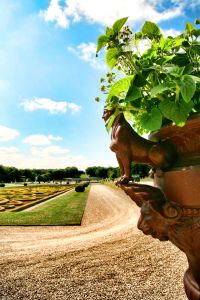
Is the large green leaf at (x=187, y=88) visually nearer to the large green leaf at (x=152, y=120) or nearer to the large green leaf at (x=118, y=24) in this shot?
the large green leaf at (x=152, y=120)

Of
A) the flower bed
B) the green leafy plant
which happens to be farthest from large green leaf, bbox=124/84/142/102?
the flower bed

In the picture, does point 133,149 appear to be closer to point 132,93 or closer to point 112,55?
point 132,93

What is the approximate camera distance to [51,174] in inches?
4788

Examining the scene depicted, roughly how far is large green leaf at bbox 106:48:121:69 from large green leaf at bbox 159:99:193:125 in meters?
0.38

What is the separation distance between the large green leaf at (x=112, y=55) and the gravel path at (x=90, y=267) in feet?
12.3

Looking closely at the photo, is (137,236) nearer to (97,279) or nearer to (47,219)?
(97,279)

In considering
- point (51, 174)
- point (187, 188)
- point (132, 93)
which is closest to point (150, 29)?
point (132, 93)

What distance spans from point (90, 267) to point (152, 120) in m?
5.10

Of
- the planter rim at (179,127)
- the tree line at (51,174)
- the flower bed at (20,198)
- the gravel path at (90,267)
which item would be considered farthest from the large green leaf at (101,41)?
the tree line at (51,174)

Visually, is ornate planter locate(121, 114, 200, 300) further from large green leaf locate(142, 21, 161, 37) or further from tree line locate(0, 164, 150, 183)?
tree line locate(0, 164, 150, 183)

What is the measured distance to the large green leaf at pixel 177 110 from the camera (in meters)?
1.37

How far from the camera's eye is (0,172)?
101125 millimetres

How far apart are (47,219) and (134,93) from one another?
12321 mm

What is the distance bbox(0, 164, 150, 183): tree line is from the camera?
104 metres
